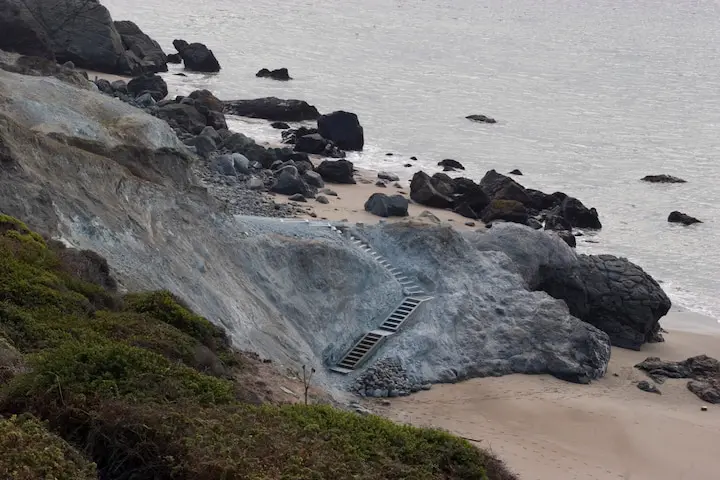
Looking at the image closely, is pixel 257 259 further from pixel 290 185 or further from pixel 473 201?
pixel 473 201

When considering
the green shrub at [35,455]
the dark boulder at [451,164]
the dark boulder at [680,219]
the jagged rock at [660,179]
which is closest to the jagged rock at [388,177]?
the dark boulder at [451,164]

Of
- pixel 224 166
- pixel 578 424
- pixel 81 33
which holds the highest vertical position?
pixel 81 33

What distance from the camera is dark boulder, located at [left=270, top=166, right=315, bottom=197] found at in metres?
29.5

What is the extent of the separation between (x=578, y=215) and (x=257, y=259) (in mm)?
16051

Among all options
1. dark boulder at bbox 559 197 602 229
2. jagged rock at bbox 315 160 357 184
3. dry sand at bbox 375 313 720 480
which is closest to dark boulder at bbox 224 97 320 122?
jagged rock at bbox 315 160 357 184

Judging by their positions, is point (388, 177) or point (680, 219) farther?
point (388, 177)

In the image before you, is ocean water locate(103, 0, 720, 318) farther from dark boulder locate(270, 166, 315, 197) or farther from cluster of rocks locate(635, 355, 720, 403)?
dark boulder locate(270, 166, 315, 197)

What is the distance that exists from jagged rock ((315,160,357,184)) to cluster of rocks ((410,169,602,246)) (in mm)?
1962

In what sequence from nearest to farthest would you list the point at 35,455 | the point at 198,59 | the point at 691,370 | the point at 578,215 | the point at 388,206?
1. the point at 35,455
2. the point at 691,370
3. the point at 388,206
4. the point at 578,215
5. the point at 198,59

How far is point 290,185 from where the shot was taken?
29578mm

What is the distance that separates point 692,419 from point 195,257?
362 inches

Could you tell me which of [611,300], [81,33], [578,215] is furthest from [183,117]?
[611,300]

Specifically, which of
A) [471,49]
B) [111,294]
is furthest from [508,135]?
[111,294]

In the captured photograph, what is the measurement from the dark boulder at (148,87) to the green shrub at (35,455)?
3395 centimetres
